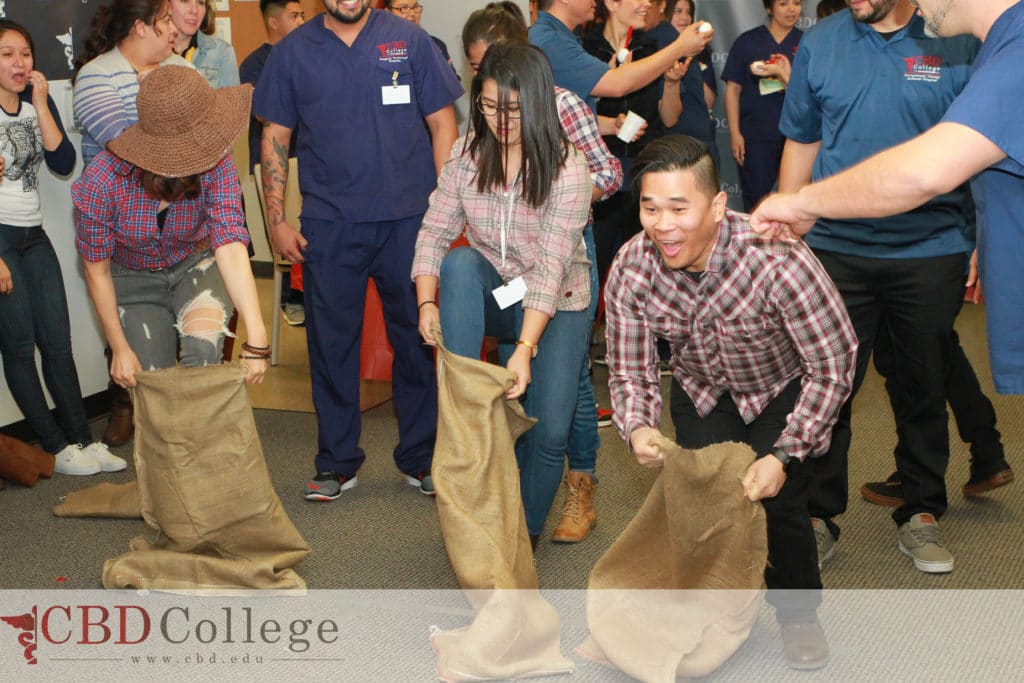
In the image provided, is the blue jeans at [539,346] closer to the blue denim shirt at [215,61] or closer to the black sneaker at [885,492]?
the black sneaker at [885,492]

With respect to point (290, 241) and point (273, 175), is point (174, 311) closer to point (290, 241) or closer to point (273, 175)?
point (290, 241)

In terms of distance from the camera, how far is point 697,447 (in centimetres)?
245

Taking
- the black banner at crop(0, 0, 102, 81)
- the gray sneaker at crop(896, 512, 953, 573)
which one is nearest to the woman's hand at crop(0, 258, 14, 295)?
the black banner at crop(0, 0, 102, 81)

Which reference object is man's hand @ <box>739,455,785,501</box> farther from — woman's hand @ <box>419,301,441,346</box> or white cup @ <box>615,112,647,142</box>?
white cup @ <box>615,112,647,142</box>

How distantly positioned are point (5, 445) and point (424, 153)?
1.72m

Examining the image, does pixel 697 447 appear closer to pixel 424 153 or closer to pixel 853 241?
pixel 853 241

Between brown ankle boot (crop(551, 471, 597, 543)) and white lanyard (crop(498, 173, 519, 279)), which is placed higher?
white lanyard (crop(498, 173, 519, 279))

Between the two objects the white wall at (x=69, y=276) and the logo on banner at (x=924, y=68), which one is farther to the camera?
the white wall at (x=69, y=276)

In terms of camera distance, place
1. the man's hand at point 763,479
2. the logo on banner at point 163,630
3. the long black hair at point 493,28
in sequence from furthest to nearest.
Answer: the long black hair at point 493,28 < the logo on banner at point 163,630 < the man's hand at point 763,479

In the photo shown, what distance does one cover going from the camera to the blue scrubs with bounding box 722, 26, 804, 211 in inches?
207

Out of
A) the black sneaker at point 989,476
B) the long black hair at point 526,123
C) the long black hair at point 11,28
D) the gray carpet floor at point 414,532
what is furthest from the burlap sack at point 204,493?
the black sneaker at point 989,476

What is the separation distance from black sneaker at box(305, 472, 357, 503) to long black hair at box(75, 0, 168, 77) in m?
1.59

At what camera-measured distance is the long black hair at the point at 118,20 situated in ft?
11.7

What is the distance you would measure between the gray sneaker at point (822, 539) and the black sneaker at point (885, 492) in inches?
20.4
